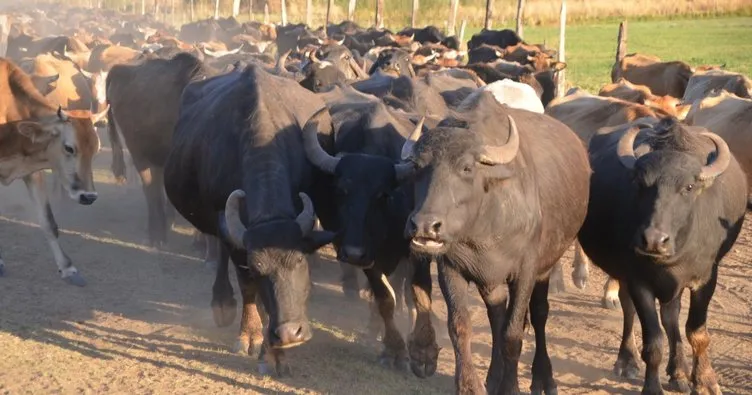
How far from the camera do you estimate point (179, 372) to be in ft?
22.9

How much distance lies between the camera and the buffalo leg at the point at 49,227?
9.54 metres

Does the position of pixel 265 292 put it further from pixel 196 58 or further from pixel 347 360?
pixel 196 58

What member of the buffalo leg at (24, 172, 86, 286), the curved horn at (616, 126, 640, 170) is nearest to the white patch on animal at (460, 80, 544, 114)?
the curved horn at (616, 126, 640, 170)

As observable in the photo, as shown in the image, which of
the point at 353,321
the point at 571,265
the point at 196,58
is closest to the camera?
the point at 353,321

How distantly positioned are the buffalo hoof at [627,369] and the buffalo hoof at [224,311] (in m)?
3.11

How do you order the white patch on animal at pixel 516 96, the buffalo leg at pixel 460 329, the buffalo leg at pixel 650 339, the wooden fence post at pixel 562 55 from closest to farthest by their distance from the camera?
the buffalo leg at pixel 460 329, the buffalo leg at pixel 650 339, the white patch on animal at pixel 516 96, the wooden fence post at pixel 562 55

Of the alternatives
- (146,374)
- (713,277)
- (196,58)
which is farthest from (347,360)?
(196,58)

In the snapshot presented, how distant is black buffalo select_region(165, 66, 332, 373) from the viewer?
6.23 meters

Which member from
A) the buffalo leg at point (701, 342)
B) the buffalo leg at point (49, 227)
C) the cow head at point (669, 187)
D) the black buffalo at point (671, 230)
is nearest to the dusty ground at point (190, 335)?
the buffalo leg at point (49, 227)

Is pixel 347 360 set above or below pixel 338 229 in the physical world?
below

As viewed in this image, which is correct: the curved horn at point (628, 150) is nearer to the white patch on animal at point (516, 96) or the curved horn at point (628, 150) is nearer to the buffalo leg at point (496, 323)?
the buffalo leg at point (496, 323)

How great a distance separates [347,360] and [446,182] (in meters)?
2.25

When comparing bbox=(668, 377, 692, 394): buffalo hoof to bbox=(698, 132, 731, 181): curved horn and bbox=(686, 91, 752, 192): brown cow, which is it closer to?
bbox=(698, 132, 731, 181): curved horn

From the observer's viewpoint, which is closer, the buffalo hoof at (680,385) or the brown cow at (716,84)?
the buffalo hoof at (680,385)
